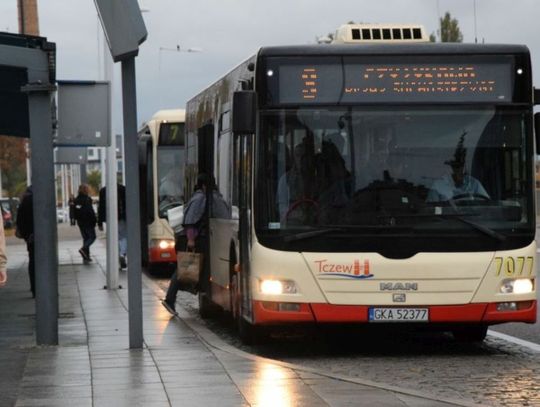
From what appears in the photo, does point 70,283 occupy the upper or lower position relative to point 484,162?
lower

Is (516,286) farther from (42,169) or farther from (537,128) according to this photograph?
(42,169)

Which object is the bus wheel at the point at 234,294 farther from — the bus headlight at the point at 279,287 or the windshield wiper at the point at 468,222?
the windshield wiper at the point at 468,222

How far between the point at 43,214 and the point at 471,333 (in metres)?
4.52

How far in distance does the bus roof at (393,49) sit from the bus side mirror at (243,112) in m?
0.57

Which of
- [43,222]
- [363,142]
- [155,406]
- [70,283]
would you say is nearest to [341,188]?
[363,142]

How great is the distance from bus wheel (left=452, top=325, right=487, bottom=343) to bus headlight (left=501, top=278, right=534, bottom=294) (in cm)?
95

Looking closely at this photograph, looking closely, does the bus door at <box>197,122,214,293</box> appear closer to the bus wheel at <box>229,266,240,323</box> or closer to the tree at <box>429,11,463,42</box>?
the bus wheel at <box>229,266,240,323</box>

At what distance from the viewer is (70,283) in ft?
88.8

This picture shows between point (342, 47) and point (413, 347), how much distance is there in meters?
3.26

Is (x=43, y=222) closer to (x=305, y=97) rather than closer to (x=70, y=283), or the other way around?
(x=305, y=97)

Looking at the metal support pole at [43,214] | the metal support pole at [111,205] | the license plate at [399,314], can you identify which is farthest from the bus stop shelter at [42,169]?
the metal support pole at [111,205]

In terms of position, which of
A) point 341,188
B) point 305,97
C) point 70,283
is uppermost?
point 305,97

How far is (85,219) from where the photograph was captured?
118 feet

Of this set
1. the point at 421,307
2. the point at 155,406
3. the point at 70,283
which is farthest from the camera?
the point at 70,283
